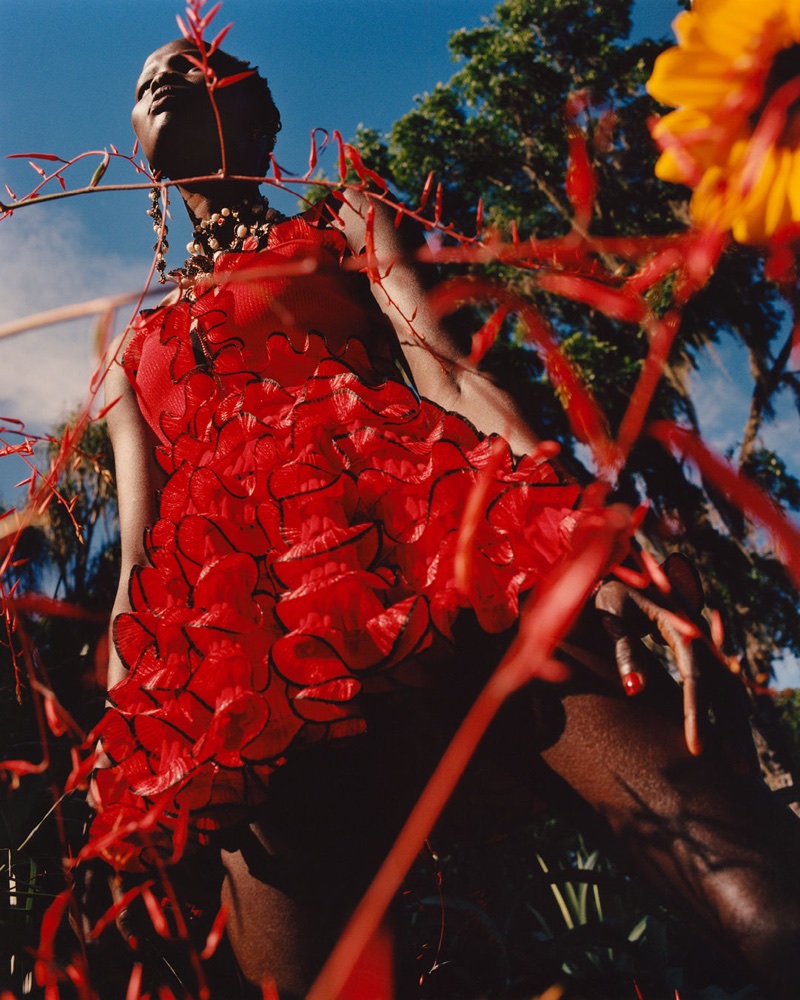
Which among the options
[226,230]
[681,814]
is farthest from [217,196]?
[681,814]

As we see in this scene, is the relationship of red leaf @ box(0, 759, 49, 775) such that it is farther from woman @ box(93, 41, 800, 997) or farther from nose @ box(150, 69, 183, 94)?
nose @ box(150, 69, 183, 94)

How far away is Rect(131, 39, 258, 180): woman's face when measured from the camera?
1149 millimetres

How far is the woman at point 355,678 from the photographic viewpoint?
1.85 ft

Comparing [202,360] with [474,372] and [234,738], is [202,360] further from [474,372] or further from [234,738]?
[234,738]

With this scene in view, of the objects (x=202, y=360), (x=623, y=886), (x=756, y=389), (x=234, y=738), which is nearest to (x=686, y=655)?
(x=234, y=738)

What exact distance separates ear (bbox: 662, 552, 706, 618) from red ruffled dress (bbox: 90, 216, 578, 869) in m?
0.11

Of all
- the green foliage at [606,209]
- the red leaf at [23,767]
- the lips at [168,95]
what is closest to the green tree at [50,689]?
the red leaf at [23,767]

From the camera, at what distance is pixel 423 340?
87 centimetres

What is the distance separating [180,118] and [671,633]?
1134 millimetres

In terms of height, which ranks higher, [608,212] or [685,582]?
[608,212]

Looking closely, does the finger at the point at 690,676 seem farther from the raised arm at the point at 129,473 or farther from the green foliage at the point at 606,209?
the green foliage at the point at 606,209

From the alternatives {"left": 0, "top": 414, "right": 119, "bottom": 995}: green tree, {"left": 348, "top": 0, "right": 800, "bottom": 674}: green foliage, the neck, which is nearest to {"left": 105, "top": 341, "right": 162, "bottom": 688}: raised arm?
{"left": 0, "top": 414, "right": 119, "bottom": 995}: green tree

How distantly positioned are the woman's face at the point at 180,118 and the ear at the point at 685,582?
3.28 feet

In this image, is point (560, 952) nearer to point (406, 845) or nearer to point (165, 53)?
point (406, 845)
